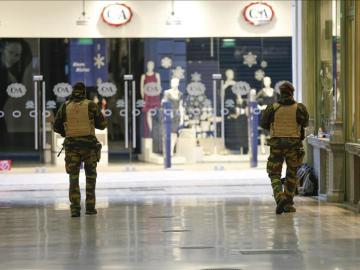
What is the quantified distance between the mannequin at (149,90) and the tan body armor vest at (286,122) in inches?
291

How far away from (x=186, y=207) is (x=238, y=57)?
6644mm

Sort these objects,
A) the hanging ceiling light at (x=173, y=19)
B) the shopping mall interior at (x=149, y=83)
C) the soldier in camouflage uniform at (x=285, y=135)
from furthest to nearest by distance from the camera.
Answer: the hanging ceiling light at (x=173, y=19) → the shopping mall interior at (x=149, y=83) → the soldier in camouflage uniform at (x=285, y=135)

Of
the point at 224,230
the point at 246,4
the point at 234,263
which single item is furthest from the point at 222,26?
the point at 234,263

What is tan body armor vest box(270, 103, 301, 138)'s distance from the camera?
13250 millimetres

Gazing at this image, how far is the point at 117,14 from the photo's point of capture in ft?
66.2

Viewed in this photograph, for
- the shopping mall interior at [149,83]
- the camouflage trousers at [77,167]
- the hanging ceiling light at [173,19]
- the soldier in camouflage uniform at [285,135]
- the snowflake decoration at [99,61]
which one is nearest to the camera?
the soldier in camouflage uniform at [285,135]

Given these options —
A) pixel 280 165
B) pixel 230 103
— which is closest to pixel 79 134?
pixel 280 165

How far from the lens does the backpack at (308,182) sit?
16.0 meters

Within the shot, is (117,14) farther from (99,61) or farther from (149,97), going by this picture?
(149,97)

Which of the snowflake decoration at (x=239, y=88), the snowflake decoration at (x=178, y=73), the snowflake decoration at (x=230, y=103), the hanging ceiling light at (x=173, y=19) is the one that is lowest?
the snowflake decoration at (x=230, y=103)

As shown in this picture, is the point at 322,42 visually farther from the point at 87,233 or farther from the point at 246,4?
the point at 87,233

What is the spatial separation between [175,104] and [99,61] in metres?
1.78

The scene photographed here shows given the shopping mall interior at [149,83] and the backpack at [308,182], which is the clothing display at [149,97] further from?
the backpack at [308,182]

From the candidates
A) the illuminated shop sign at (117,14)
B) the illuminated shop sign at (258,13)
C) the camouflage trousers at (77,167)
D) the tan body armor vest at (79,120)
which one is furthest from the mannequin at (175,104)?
the tan body armor vest at (79,120)
